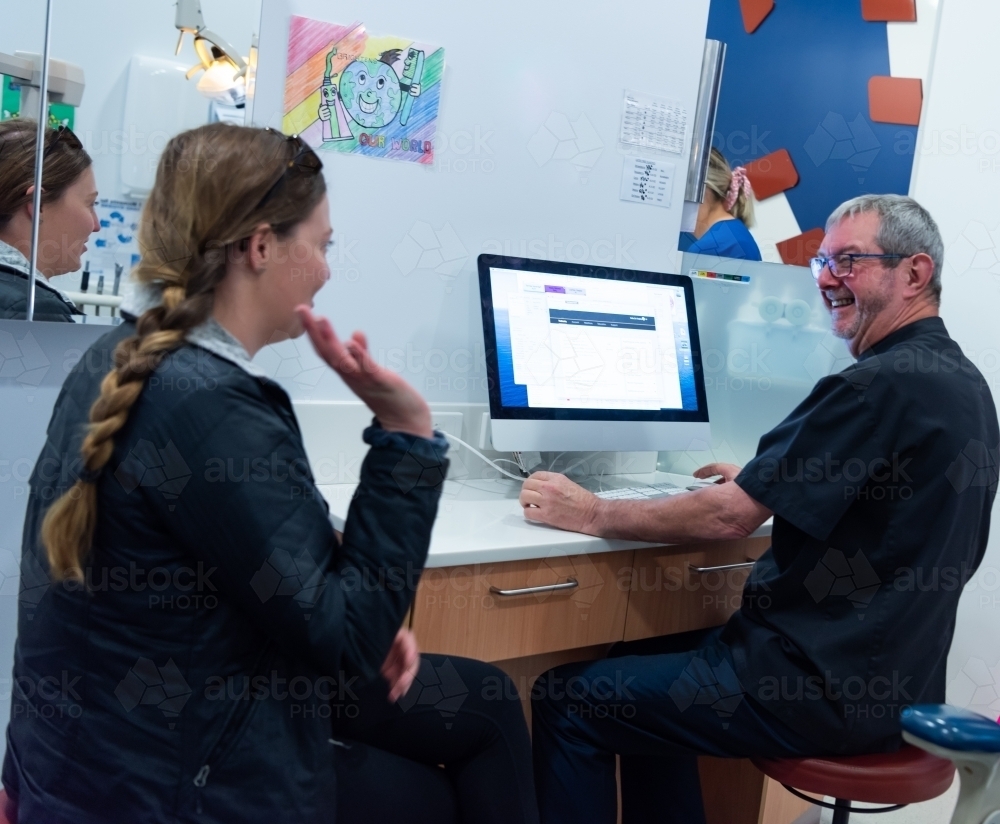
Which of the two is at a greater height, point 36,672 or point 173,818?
point 36,672

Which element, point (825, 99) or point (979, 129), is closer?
point (979, 129)

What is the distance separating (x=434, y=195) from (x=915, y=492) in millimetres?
1142

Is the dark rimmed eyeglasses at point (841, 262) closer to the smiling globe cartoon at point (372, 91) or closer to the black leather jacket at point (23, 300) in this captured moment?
the smiling globe cartoon at point (372, 91)

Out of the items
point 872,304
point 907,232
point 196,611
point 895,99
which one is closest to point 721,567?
point 872,304

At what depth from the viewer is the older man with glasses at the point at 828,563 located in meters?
1.52

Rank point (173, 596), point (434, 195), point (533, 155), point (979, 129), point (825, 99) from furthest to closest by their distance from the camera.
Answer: point (825, 99), point (979, 129), point (533, 155), point (434, 195), point (173, 596)

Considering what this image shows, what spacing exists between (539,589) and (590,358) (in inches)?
23.3

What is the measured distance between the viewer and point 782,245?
10.7 ft

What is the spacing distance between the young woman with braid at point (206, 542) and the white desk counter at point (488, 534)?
432 mm

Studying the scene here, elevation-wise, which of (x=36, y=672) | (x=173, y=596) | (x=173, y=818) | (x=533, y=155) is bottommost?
(x=173, y=818)

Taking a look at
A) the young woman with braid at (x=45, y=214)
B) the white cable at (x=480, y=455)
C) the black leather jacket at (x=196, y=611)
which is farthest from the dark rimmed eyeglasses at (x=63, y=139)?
the white cable at (x=480, y=455)

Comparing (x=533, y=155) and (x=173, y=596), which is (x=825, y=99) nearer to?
(x=533, y=155)

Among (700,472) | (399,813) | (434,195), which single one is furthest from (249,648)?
(700,472)

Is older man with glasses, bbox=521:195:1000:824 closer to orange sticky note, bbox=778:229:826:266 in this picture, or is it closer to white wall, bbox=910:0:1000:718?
white wall, bbox=910:0:1000:718
